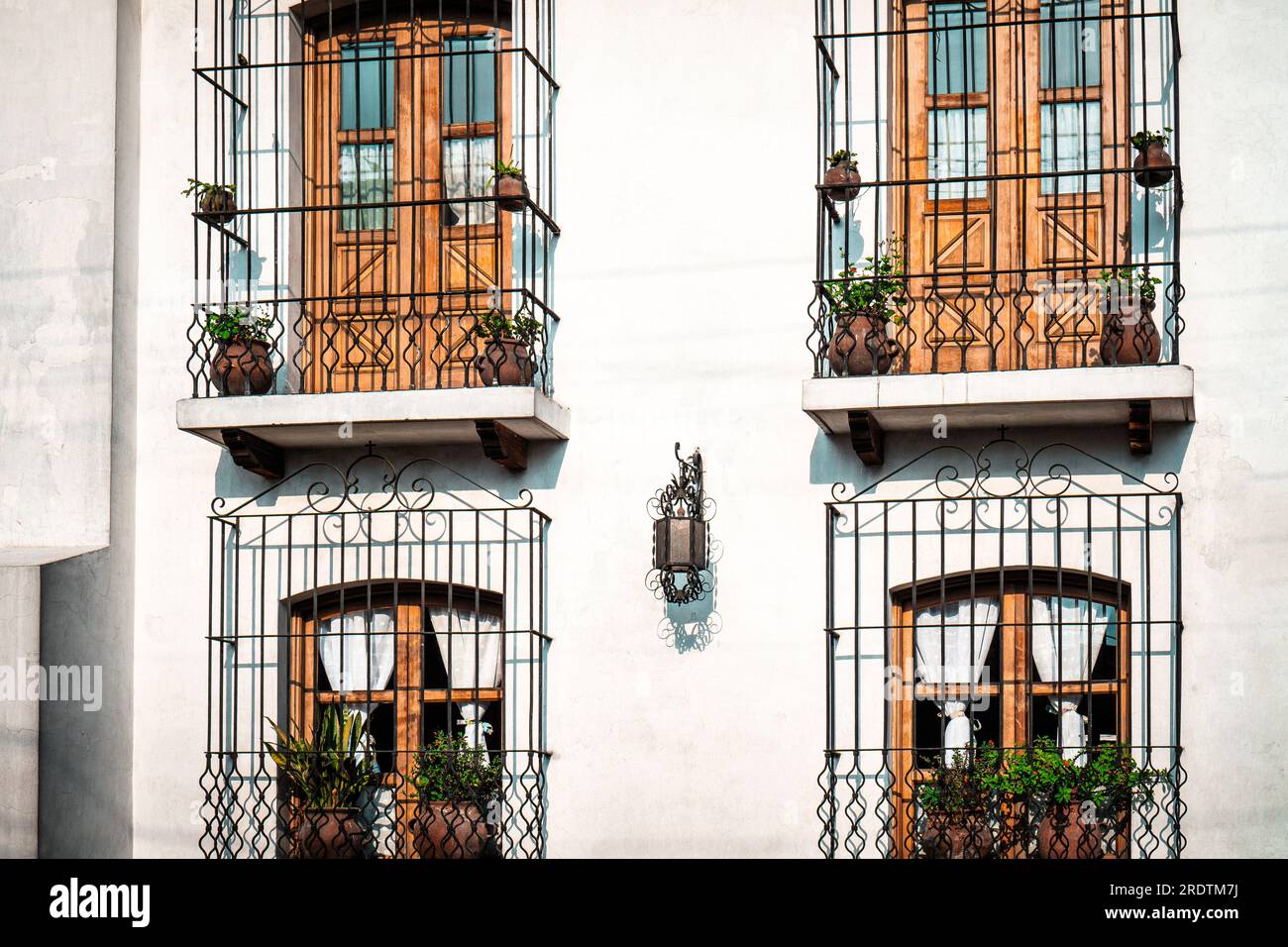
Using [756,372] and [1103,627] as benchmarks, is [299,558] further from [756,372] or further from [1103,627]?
[1103,627]

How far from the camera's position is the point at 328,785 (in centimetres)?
1185

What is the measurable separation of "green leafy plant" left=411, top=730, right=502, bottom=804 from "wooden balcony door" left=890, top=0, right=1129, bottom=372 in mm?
3179

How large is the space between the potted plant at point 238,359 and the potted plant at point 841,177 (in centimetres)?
321

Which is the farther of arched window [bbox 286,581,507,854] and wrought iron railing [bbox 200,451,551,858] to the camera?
arched window [bbox 286,581,507,854]

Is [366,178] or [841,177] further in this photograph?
[366,178]

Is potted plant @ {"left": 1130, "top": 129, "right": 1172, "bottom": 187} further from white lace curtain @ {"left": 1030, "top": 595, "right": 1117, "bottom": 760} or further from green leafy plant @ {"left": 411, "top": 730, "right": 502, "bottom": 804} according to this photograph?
green leafy plant @ {"left": 411, "top": 730, "right": 502, "bottom": 804}

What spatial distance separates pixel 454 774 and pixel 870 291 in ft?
11.0

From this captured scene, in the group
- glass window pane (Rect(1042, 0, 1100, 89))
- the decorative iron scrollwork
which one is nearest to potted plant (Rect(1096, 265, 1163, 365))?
glass window pane (Rect(1042, 0, 1100, 89))

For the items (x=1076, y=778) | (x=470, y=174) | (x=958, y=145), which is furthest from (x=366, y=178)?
(x=1076, y=778)

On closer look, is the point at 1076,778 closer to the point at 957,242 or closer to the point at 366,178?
the point at 957,242

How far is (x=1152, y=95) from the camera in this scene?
1188 centimetres

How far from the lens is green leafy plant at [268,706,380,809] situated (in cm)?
1185

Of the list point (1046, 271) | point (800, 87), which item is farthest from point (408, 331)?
point (1046, 271)

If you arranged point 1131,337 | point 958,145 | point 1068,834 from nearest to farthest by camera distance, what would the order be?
point 1068,834
point 1131,337
point 958,145
